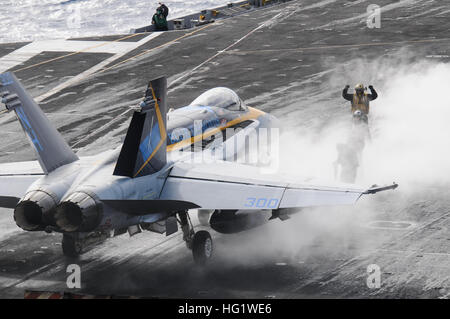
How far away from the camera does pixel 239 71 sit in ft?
136

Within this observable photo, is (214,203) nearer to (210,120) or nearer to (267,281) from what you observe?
(267,281)

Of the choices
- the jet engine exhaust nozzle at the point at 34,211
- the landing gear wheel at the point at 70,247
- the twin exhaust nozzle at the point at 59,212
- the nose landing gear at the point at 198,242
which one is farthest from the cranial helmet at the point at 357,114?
the jet engine exhaust nozzle at the point at 34,211

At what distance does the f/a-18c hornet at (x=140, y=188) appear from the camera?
18094mm

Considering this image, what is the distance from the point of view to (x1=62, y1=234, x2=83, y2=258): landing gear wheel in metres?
21.4

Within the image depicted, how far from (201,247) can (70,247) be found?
3.61m

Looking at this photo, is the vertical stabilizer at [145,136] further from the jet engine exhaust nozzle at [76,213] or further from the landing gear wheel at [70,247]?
the landing gear wheel at [70,247]

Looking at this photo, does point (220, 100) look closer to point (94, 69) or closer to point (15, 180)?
point (15, 180)

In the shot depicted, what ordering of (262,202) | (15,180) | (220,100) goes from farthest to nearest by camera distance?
(220,100) < (15,180) < (262,202)

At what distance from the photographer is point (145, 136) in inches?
753

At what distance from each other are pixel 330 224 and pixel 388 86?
15.7m

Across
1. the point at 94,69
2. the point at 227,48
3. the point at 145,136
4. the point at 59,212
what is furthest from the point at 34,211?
the point at 227,48

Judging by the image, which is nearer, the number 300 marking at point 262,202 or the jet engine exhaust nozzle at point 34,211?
the jet engine exhaust nozzle at point 34,211

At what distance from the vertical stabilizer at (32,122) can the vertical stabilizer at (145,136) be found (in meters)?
1.77
